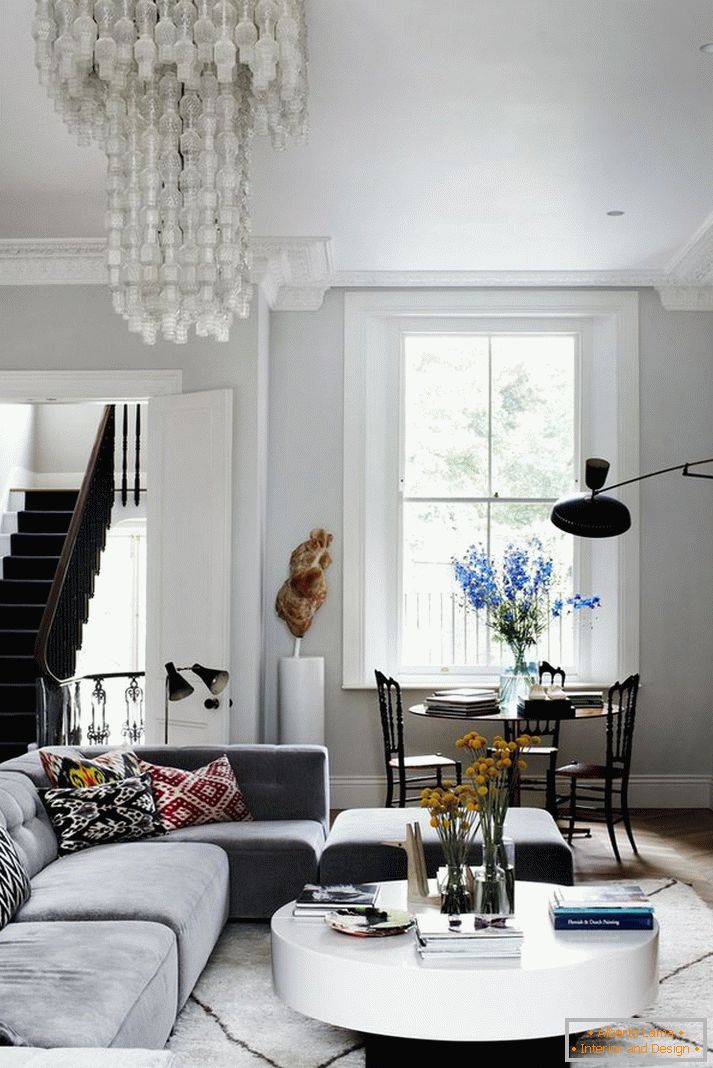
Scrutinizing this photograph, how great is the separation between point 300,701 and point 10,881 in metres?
3.51

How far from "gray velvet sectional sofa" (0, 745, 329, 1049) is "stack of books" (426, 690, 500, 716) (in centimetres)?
126

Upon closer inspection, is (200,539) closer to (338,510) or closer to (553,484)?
(338,510)

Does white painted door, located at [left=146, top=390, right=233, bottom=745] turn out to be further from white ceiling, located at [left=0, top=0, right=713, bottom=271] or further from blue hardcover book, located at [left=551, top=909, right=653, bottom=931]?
blue hardcover book, located at [left=551, top=909, right=653, bottom=931]

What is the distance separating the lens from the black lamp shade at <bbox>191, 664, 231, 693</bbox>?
5.51m

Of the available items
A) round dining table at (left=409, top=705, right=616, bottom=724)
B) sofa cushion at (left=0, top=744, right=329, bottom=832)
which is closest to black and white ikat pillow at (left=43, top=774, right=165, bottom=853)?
sofa cushion at (left=0, top=744, right=329, bottom=832)

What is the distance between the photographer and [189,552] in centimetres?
671

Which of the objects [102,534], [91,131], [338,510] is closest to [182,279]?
[91,131]

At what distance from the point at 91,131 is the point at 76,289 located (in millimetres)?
3209

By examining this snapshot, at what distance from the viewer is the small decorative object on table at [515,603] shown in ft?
21.2

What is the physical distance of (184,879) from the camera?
3.96 metres

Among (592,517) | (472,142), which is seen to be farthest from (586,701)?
(472,142)

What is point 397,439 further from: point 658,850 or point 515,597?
point 658,850

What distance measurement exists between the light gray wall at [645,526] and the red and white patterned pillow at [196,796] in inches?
91.2

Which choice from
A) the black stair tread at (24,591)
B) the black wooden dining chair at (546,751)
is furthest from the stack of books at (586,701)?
the black stair tread at (24,591)
